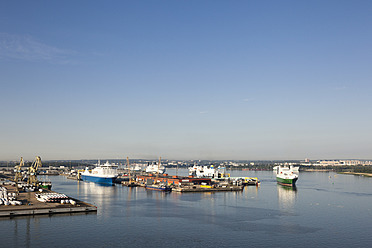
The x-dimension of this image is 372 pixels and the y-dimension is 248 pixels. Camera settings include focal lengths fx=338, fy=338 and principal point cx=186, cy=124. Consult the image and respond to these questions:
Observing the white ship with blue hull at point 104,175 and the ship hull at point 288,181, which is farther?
the white ship with blue hull at point 104,175

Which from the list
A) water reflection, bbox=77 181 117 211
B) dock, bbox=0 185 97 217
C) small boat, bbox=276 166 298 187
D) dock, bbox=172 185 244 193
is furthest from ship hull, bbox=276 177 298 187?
dock, bbox=0 185 97 217

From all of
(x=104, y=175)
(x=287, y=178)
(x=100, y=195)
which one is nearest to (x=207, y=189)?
(x=100, y=195)

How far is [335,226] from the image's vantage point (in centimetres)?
4934

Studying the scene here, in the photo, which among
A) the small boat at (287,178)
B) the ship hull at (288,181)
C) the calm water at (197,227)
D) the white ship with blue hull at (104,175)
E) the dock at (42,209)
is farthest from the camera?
the white ship with blue hull at (104,175)

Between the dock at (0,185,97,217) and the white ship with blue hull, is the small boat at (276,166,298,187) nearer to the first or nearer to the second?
the white ship with blue hull

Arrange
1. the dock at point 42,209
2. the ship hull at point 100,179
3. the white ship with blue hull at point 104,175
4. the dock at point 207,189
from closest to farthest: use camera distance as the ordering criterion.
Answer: the dock at point 42,209, the dock at point 207,189, the ship hull at point 100,179, the white ship with blue hull at point 104,175

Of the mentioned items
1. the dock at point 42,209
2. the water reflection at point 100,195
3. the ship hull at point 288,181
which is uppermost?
the dock at point 42,209

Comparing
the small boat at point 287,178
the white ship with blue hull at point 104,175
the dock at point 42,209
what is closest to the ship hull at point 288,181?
the small boat at point 287,178

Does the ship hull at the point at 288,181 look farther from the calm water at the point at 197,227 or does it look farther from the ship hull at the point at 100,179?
the ship hull at the point at 100,179

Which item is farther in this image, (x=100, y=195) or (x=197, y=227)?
(x=100, y=195)

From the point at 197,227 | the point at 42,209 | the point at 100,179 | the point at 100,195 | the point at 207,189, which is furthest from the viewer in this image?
the point at 100,179

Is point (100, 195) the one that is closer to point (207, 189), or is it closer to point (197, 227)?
point (207, 189)

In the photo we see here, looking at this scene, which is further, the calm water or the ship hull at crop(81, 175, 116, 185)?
the ship hull at crop(81, 175, 116, 185)

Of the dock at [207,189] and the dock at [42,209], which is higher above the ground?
the dock at [42,209]
